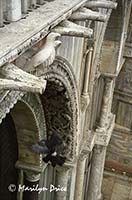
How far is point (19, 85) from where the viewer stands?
1.90 meters

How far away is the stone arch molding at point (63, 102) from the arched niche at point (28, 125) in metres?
0.18

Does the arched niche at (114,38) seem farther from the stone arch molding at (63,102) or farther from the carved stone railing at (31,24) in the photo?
the carved stone railing at (31,24)

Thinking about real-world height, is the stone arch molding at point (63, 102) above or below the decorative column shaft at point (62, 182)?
above

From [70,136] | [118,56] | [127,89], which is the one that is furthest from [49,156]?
[127,89]

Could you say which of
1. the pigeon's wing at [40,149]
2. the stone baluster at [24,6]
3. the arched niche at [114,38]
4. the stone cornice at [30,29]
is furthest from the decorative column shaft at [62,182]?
the stone baluster at [24,6]

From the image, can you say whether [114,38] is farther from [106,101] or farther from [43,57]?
[43,57]

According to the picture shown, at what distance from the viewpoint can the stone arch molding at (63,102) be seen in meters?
4.30

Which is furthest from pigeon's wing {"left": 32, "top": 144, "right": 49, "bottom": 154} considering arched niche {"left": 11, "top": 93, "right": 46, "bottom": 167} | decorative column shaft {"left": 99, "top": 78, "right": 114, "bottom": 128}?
decorative column shaft {"left": 99, "top": 78, "right": 114, "bottom": 128}

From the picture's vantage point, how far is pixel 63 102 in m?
5.06

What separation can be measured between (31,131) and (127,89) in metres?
5.66

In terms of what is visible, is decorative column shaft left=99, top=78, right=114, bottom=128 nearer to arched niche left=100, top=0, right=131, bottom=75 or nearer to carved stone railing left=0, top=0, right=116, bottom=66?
arched niche left=100, top=0, right=131, bottom=75

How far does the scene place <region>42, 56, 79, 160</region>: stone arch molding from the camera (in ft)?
14.1

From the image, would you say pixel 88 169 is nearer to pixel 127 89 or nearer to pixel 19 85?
pixel 127 89

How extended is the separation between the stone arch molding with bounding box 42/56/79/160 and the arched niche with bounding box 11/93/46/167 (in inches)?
7.0
